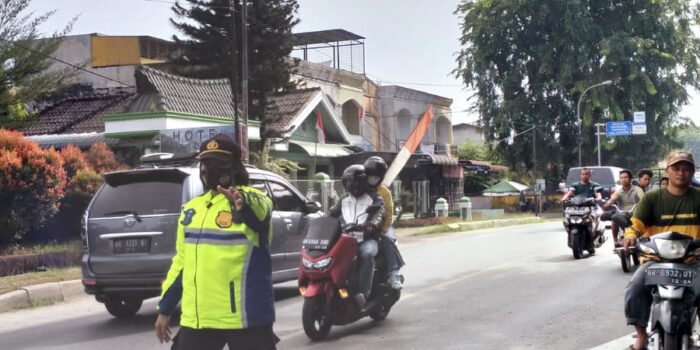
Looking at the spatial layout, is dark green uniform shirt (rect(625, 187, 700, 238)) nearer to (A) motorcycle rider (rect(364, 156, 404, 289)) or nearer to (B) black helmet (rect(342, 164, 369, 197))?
(A) motorcycle rider (rect(364, 156, 404, 289))

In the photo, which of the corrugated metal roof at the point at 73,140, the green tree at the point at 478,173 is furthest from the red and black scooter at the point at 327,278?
the green tree at the point at 478,173

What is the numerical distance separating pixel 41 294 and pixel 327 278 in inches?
218

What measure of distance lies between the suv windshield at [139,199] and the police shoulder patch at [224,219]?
16.2 ft

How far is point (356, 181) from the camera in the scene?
8102 mm

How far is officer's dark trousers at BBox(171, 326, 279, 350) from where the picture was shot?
3928mm

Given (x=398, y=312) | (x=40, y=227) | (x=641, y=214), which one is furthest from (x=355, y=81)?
(x=641, y=214)

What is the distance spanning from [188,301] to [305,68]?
112 feet

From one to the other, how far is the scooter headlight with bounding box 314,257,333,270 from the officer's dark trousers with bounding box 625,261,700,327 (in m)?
2.68

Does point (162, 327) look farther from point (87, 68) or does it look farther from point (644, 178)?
point (87, 68)

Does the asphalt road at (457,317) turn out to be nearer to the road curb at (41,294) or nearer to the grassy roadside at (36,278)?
the road curb at (41,294)

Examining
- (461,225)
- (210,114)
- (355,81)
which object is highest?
(355,81)

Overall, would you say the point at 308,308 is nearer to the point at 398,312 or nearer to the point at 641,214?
the point at 398,312

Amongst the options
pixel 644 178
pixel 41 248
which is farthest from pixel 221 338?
pixel 41 248

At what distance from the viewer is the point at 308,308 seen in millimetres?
7387
